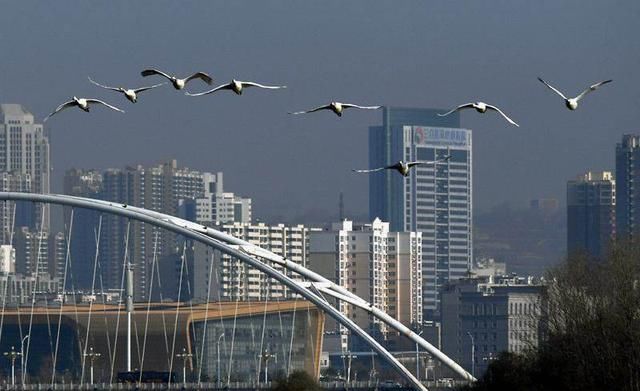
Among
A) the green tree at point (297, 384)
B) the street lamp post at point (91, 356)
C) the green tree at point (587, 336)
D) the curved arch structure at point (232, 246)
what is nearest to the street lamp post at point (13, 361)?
the street lamp post at point (91, 356)

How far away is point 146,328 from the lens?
7594 inches

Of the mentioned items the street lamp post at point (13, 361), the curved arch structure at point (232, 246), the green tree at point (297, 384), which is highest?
the curved arch structure at point (232, 246)

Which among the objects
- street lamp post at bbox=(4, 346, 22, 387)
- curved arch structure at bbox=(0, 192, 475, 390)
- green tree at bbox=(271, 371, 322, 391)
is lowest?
green tree at bbox=(271, 371, 322, 391)

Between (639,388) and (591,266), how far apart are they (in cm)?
2293

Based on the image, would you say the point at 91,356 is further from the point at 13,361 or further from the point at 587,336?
the point at 587,336

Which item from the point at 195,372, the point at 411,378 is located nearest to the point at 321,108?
the point at 411,378

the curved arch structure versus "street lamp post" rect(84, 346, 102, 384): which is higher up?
the curved arch structure

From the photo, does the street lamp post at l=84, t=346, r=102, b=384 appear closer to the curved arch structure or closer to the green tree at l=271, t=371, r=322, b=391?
the green tree at l=271, t=371, r=322, b=391

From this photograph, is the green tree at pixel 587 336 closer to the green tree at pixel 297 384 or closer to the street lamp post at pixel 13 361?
the green tree at pixel 297 384

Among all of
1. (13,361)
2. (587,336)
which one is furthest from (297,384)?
(13,361)

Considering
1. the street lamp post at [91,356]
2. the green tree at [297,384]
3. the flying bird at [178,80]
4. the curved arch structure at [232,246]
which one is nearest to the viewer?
the flying bird at [178,80]

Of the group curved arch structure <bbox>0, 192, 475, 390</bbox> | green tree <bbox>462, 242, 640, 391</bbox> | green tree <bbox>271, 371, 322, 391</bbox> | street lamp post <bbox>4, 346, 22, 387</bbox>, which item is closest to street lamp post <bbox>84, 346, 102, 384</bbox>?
street lamp post <bbox>4, 346, 22, 387</bbox>

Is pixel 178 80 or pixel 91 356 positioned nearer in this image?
pixel 178 80

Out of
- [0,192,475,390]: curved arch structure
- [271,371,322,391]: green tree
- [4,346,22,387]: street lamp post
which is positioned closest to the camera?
[0,192,475,390]: curved arch structure
